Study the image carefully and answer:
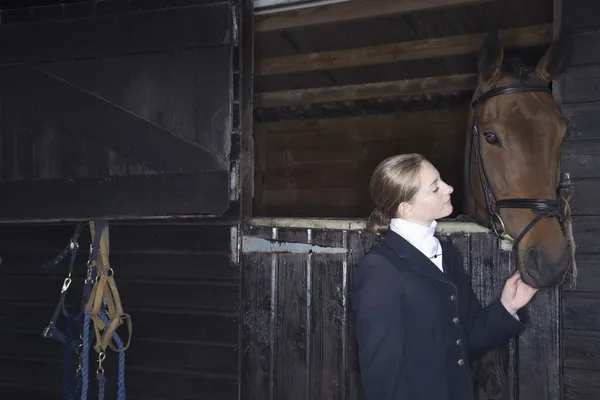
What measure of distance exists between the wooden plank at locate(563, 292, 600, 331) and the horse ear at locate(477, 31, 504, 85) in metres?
0.99

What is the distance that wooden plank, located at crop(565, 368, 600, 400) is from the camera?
2.18 m

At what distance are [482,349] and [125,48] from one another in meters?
2.31

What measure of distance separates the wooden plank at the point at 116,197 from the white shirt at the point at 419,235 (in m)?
1.10

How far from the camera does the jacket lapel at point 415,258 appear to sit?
1724 mm

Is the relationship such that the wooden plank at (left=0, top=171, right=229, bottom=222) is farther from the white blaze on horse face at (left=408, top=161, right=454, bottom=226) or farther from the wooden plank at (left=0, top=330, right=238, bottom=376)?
the white blaze on horse face at (left=408, top=161, right=454, bottom=226)

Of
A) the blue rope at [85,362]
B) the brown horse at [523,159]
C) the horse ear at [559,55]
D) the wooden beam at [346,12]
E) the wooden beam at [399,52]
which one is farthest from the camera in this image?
the wooden beam at [399,52]

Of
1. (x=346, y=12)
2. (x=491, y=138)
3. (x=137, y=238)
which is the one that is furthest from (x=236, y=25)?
(x=491, y=138)

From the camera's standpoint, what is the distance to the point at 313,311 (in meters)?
2.60

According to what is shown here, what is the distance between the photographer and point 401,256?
173 cm

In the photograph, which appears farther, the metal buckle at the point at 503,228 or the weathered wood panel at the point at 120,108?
the weathered wood panel at the point at 120,108

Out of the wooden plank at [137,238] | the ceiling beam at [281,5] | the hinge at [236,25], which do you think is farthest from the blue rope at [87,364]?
the ceiling beam at [281,5]

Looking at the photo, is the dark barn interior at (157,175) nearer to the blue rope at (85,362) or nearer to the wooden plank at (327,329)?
the wooden plank at (327,329)

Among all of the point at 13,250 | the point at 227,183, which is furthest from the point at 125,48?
the point at 13,250

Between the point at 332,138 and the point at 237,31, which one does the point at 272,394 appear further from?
the point at 332,138
